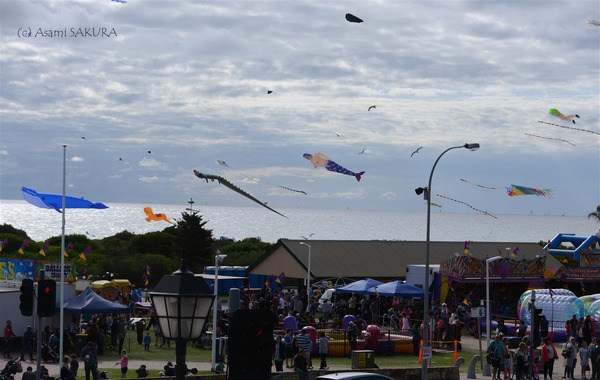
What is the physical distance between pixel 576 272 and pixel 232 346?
43330 mm

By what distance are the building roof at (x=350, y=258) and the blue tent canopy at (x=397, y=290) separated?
10.8 metres

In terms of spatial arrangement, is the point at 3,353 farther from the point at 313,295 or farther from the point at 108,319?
the point at 313,295

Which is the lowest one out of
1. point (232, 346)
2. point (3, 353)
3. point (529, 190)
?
point (3, 353)

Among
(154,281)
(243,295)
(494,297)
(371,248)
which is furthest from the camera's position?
(154,281)

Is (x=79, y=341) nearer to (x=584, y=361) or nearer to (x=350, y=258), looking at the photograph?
(x=584, y=361)

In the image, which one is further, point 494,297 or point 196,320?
point 494,297

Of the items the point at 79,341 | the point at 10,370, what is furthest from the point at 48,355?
the point at 10,370

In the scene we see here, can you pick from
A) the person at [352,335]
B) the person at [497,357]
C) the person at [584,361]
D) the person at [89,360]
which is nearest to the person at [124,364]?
the person at [89,360]

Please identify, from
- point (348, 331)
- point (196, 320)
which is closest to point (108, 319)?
point (348, 331)

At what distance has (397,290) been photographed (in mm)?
40094

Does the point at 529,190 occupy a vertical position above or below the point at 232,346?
above

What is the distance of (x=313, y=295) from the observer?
48438 mm

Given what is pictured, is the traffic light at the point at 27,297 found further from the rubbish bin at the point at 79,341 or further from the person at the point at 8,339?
the person at the point at 8,339

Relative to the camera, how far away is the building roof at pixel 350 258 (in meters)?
52.4
